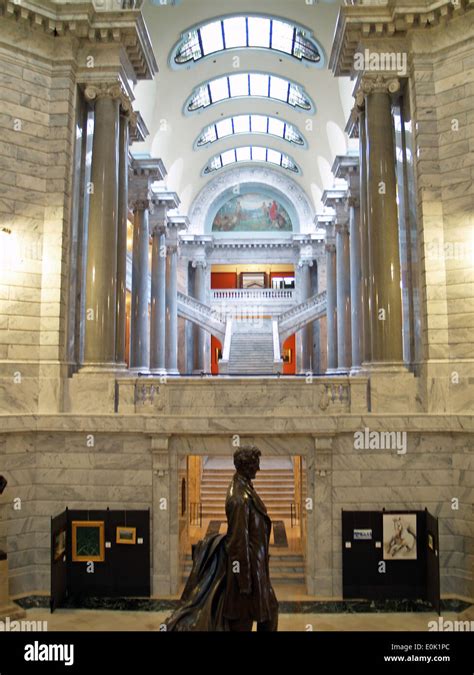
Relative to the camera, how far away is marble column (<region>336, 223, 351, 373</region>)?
857 inches

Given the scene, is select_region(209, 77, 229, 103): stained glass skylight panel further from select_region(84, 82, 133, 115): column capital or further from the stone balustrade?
the stone balustrade

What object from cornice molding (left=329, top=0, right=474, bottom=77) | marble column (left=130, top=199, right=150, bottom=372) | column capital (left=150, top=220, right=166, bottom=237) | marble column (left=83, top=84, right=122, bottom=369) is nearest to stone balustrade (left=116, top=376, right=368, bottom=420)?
marble column (left=83, top=84, right=122, bottom=369)

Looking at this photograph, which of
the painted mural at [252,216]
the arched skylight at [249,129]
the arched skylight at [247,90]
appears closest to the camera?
the arched skylight at [247,90]

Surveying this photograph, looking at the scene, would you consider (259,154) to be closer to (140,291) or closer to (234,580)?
(140,291)

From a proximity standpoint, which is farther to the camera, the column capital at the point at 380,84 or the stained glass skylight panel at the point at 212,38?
the stained glass skylight panel at the point at 212,38

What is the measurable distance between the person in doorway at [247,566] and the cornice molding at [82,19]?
10.8m

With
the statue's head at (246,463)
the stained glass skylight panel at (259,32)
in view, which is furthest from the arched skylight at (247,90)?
the statue's head at (246,463)

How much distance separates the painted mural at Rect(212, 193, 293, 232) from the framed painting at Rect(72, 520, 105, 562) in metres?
27.5

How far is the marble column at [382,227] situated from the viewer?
11.6 m

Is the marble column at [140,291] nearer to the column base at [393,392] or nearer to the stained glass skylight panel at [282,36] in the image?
the stained glass skylight panel at [282,36]

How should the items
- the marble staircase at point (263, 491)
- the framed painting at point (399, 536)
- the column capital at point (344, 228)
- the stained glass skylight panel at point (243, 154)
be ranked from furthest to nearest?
the stained glass skylight panel at point (243, 154) → the column capital at point (344, 228) → the marble staircase at point (263, 491) → the framed painting at point (399, 536)

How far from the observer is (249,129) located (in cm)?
3139

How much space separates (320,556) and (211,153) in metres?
25.9

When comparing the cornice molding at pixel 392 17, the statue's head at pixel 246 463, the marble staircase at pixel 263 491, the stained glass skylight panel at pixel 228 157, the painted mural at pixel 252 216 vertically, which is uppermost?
the stained glass skylight panel at pixel 228 157
